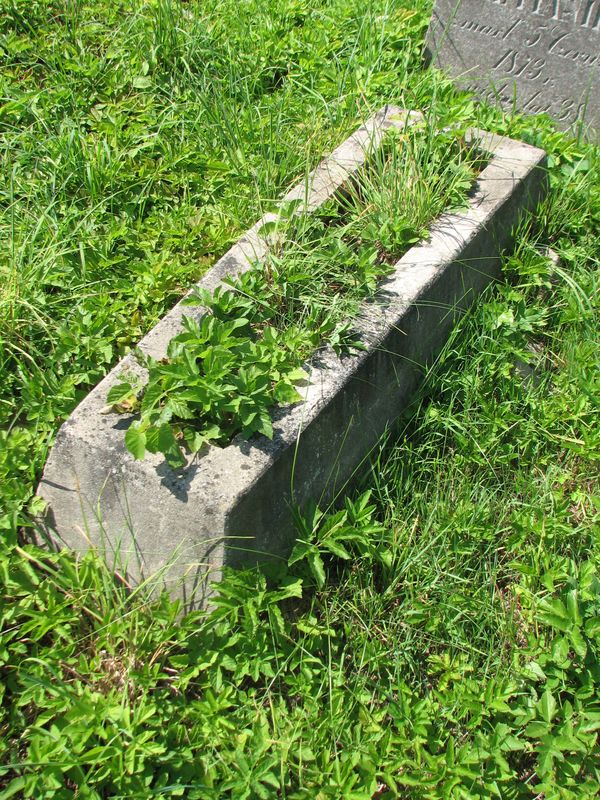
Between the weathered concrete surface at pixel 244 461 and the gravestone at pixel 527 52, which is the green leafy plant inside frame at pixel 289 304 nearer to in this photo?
the weathered concrete surface at pixel 244 461

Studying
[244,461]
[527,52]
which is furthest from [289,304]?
[527,52]

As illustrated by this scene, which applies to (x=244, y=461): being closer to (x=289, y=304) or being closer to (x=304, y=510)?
(x=304, y=510)

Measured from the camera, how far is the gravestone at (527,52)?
414 centimetres

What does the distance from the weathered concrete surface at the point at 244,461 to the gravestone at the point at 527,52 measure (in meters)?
1.59

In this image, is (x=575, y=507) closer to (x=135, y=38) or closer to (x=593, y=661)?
(x=593, y=661)

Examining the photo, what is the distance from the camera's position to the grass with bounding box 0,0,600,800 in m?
2.26

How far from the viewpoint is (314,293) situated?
2924mm

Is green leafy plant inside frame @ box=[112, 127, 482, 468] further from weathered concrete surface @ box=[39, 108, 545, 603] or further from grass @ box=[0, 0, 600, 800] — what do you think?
grass @ box=[0, 0, 600, 800]

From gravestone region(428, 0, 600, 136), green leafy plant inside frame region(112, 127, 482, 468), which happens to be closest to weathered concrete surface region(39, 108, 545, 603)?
green leafy plant inside frame region(112, 127, 482, 468)

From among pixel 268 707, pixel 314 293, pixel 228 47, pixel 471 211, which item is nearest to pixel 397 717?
pixel 268 707

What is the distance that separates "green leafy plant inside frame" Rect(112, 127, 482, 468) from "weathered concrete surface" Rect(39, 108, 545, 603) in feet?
0.22

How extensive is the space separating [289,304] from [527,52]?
2.36m

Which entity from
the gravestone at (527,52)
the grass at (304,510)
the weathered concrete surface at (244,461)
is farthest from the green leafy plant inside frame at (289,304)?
the gravestone at (527,52)

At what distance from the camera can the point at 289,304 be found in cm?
290
